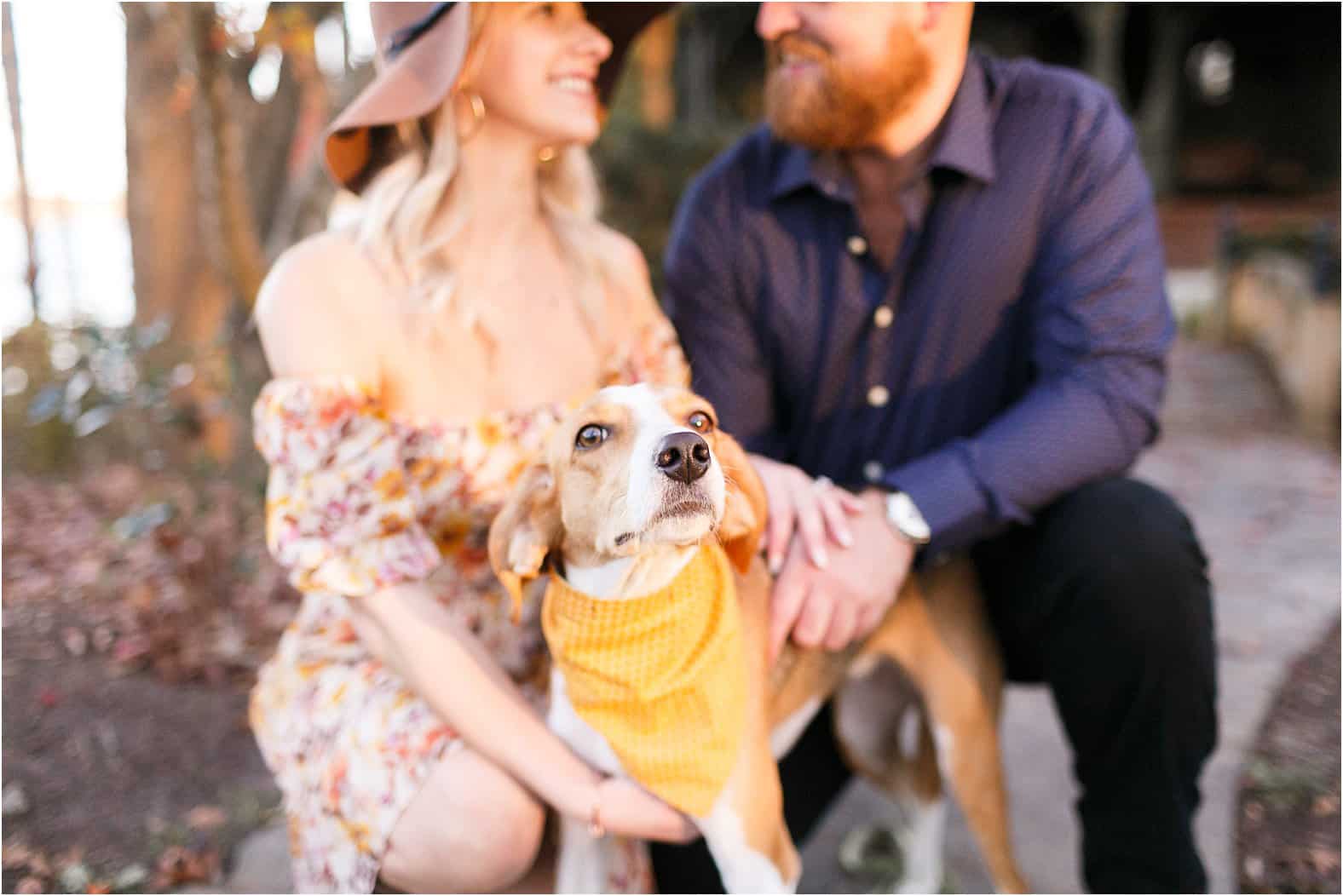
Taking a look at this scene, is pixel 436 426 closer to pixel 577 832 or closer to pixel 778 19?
pixel 577 832

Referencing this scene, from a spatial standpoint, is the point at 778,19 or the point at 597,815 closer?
the point at 597,815

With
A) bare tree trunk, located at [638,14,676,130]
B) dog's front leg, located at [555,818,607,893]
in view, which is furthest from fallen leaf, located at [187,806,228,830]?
bare tree trunk, located at [638,14,676,130]

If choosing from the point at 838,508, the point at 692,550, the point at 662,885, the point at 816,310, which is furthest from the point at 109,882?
the point at 816,310

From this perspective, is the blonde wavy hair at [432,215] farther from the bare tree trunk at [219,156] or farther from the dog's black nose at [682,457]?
the bare tree trunk at [219,156]

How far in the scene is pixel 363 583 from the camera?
2201 mm

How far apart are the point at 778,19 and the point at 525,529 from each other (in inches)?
58.3

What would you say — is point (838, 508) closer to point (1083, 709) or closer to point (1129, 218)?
point (1083, 709)

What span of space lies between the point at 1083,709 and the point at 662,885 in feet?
3.76

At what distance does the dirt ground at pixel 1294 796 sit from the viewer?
2885 mm

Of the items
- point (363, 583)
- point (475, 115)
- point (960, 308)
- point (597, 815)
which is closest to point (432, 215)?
point (475, 115)

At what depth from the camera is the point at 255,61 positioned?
16.1 feet

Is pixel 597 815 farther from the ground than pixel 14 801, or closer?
farther from the ground

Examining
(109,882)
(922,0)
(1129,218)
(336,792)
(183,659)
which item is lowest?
(183,659)

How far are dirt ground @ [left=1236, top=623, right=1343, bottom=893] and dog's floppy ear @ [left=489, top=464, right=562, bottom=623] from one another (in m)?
2.13
